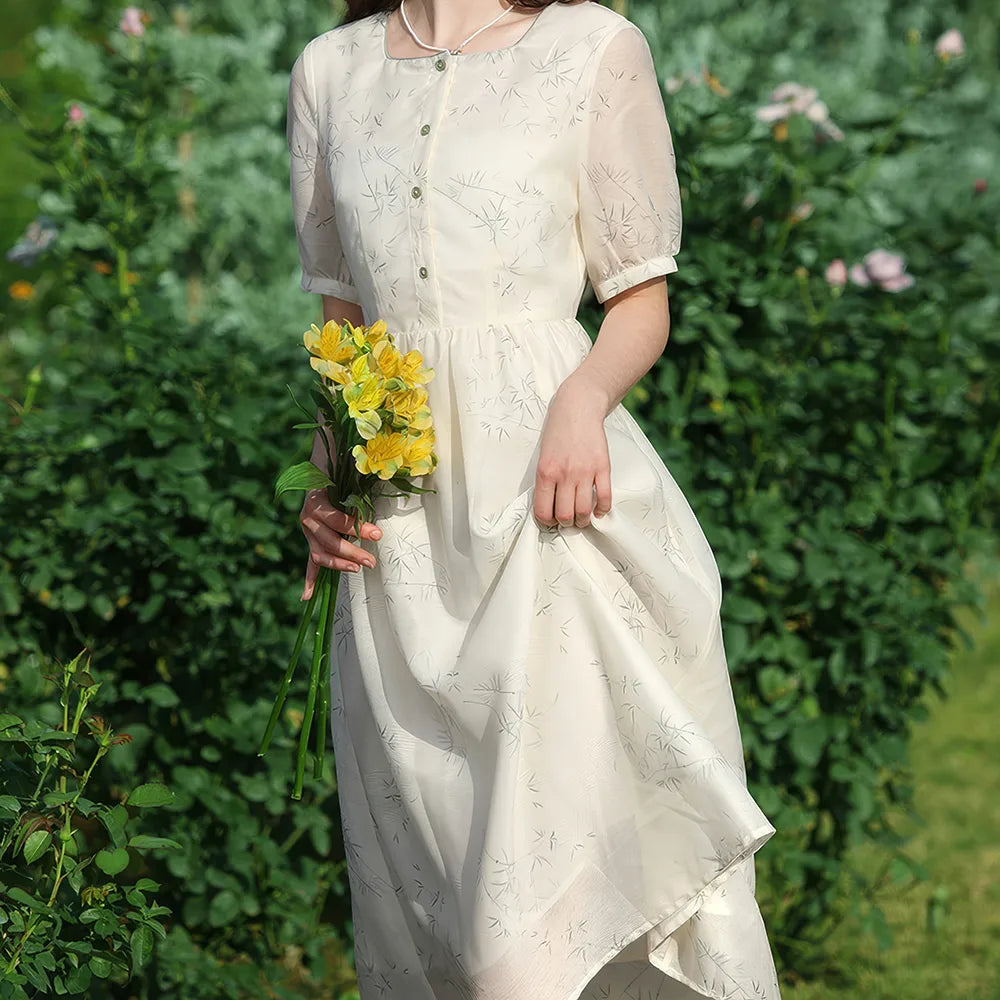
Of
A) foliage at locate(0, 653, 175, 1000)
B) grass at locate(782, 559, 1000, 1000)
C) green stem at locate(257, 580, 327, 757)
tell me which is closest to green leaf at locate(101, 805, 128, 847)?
foliage at locate(0, 653, 175, 1000)

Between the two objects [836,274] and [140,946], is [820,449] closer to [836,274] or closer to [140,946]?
[836,274]

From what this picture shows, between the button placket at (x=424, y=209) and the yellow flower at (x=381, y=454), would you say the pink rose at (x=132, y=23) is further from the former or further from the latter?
the yellow flower at (x=381, y=454)

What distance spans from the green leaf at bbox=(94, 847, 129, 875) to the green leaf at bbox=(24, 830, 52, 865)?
0.08 meters

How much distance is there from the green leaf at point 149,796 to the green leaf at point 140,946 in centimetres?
16

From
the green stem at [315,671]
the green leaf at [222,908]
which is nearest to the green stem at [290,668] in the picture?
the green stem at [315,671]

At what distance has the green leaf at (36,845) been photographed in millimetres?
1715

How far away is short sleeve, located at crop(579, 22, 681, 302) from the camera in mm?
1843

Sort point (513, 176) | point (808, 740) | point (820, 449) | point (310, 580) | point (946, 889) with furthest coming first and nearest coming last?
point (946, 889)
point (820, 449)
point (808, 740)
point (310, 580)
point (513, 176)

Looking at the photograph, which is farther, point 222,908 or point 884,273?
point 884,273

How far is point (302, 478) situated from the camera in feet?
6.06

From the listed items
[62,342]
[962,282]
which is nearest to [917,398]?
[962,282]

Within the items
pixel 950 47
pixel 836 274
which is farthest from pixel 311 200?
pixel 950 47

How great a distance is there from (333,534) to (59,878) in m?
0.55

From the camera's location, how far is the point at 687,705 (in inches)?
74.1
